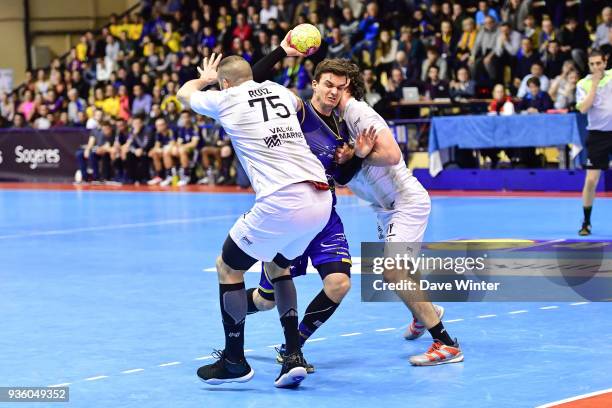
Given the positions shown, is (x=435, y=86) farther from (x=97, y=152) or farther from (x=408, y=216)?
(x=408, y=216)

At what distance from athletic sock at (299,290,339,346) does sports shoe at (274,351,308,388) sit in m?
0.43

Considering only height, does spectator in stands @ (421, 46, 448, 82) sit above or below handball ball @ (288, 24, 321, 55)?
below

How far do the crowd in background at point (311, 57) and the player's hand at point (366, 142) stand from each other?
12.2 metres

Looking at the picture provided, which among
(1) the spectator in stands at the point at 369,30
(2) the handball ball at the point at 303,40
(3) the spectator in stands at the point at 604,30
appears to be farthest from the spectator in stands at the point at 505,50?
(2) the handball ball at the point at 303,40

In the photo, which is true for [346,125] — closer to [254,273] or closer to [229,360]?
[229,360]

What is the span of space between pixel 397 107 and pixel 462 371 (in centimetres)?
1596

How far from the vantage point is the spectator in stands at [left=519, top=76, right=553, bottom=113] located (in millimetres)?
19594

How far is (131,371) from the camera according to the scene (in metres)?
6.46

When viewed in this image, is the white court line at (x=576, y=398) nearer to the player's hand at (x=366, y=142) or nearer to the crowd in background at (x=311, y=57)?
the player's hand at (x=366, y=142)

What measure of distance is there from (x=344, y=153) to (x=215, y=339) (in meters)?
1.81

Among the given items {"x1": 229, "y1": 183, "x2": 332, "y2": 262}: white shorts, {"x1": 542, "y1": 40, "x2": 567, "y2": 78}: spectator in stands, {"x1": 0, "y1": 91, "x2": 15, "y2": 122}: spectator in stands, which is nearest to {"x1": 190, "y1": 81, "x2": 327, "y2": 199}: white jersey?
{"x1": 229, "y1": 183, "x2": 332, "y2": 262}: white shorts

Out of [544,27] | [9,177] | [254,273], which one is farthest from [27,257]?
[9,177]

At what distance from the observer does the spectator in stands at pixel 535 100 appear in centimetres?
1959

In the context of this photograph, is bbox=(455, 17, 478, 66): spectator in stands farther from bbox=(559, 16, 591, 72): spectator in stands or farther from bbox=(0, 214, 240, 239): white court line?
bbox=(0, 214, 240, 239): white court line
